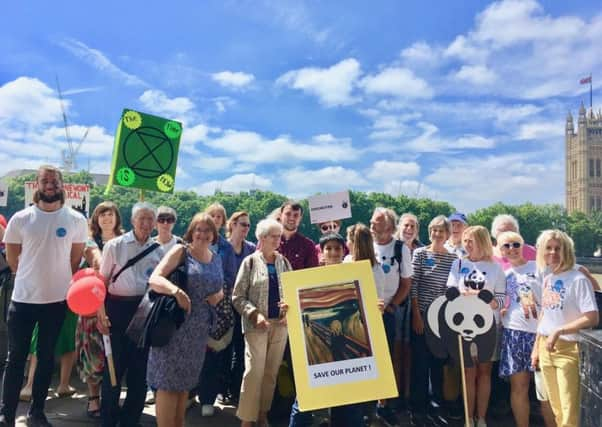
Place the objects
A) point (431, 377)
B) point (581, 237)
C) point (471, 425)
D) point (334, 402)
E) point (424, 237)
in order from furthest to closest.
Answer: point (581, 237), point (424, 237), point (431, 377), point (471, 425), point (334, 402)

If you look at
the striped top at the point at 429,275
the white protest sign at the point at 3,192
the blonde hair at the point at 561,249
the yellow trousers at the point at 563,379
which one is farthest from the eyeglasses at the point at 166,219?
the white protest sign at the point at 3,192

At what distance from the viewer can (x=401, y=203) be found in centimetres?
6738

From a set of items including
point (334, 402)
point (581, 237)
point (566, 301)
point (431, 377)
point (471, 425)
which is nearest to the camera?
point (334, 402)

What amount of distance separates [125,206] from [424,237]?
152ft

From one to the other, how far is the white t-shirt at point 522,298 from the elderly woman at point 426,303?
59 cm

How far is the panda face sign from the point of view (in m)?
3.34

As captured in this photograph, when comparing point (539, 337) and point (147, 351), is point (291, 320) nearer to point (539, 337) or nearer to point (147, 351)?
point (147, 351)

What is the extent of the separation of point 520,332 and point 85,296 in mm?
3621

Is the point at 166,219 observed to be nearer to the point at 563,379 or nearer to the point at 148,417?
the point at 148,417

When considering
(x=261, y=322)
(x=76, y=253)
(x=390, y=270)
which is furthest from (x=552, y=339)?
(x=76, y=253)

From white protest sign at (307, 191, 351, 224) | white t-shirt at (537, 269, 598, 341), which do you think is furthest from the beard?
white t-shirt at (537, 269, 598, 341)

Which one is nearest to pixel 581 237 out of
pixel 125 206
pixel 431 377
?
pixel 125 206

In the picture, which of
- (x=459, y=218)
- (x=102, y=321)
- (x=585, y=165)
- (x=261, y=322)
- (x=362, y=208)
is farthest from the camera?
(x=585, y=165)

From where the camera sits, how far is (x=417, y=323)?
437 centimetres
